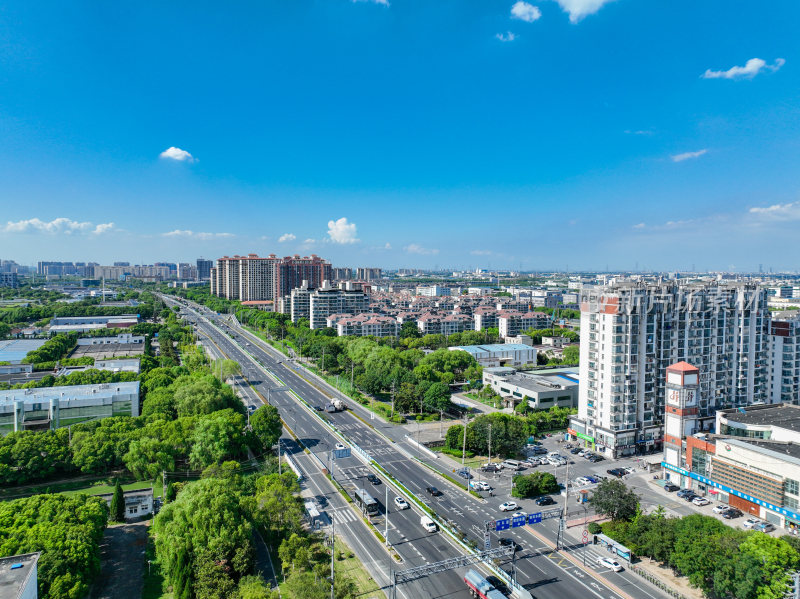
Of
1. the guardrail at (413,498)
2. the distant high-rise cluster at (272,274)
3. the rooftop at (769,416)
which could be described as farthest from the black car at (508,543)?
the distant high-rise cluster at (272,274)

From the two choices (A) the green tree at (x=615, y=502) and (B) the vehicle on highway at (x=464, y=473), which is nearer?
(A) the green tree at (x=615, y=502)

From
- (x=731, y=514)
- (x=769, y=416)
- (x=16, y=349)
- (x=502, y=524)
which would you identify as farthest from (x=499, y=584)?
(x=16, y=349)

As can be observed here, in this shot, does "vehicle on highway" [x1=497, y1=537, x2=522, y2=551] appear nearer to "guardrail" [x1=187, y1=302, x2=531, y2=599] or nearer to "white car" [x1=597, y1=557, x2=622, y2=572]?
"guardrail" [x1=187, y1=302, x2=531, y2=599]

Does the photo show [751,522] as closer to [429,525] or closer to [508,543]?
[508,543]

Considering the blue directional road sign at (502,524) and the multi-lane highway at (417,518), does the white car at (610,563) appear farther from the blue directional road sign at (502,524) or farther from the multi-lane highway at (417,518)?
the blue directional road sign at (502,524)

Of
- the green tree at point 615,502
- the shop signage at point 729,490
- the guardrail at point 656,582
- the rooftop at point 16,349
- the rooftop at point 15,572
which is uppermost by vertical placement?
the rooftop at point 16,349

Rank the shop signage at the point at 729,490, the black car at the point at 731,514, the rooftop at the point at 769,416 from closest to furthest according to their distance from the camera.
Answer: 1. the shop signage at the point at 729,490
2. the black car at the point at 731,514
3. the rooftop at the point at 769,416
